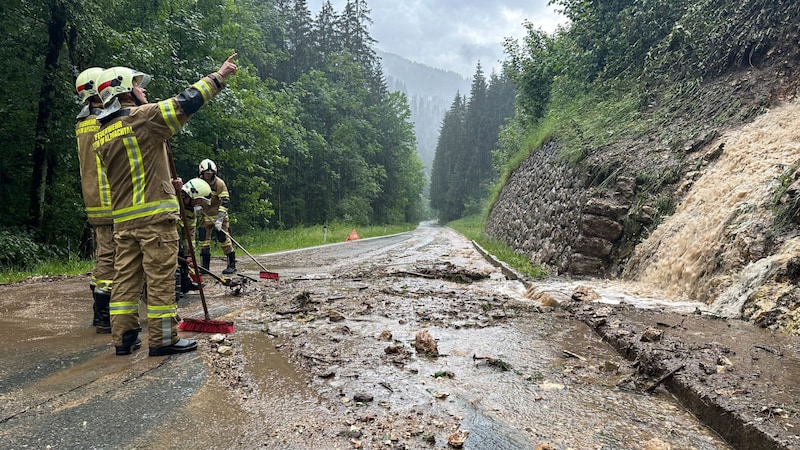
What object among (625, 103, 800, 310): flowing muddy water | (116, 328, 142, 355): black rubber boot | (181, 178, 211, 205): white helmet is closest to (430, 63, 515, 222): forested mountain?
(625, 103, 800, 310): flowing muddy water

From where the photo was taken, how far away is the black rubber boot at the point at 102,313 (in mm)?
4321

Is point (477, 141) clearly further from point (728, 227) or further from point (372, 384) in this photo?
point (372, 384)

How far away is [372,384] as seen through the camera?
3.14 metres

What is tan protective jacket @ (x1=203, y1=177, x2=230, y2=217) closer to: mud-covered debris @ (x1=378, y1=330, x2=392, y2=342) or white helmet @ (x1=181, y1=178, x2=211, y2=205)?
white helmet @ (x1=181, y1=178, x2=211, y2=205)

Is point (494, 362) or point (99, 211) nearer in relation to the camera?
point (494, 362)

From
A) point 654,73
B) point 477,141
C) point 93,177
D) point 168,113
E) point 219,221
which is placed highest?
point 477,141

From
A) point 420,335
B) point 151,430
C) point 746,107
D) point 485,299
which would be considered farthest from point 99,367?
point 746,107

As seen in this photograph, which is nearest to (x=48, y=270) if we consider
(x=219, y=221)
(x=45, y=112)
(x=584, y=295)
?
(x=219, y=221)

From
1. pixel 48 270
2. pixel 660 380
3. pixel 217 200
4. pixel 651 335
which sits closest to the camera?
pixel 660 380

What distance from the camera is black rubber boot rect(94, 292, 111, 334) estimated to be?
432cm

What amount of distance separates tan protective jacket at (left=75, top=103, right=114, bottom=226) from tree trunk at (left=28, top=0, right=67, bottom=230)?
280 inches

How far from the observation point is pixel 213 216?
8.08 metres

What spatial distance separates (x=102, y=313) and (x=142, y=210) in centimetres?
153

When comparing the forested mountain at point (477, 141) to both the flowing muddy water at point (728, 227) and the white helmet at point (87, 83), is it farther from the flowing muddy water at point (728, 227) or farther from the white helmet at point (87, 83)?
the white helmet at point (87, 83)
